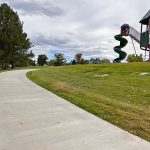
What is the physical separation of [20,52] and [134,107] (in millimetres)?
62461

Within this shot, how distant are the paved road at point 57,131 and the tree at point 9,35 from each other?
172ft

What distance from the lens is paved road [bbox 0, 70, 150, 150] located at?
20.6ft

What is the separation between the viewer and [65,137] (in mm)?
6824

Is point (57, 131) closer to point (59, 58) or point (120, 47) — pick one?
point (120, 47)

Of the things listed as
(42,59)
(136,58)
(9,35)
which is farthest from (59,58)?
(9,35)

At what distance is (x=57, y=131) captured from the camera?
23.9 ft

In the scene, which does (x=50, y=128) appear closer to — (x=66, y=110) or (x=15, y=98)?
(x=66, y=110)

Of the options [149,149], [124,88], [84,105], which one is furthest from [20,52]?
[149,149]

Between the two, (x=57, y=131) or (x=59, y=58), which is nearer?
(x=57, y=131)

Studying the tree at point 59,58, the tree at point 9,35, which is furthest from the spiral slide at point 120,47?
the tree at point 59,58

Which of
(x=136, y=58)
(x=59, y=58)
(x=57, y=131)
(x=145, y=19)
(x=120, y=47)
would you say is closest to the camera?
(x=57, y=131)

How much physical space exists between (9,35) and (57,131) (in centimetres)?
5818

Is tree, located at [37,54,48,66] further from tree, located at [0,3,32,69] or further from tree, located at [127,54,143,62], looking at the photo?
tree, located at [0,3,32,69]

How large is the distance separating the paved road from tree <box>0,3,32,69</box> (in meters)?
Answer: 52.5
